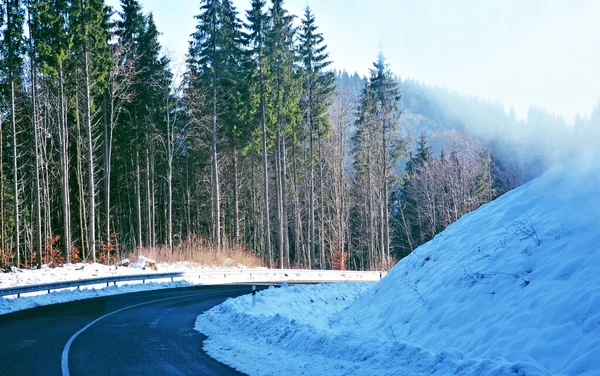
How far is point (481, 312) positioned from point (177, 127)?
33876mm

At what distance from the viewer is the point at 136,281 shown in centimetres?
2478

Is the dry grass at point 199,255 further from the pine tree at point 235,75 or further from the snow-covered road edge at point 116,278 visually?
the pine tree at point 235,75

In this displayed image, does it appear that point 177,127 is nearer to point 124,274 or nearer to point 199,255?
point 199,255

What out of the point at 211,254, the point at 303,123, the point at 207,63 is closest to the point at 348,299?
the point at 211,254

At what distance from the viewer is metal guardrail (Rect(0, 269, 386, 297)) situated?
64.2 ft

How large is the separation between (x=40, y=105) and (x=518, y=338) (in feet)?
129

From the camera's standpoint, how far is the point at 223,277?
28938 millimetres

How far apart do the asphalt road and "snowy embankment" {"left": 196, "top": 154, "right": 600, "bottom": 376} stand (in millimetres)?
699

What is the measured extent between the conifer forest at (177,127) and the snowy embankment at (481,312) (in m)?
19.7

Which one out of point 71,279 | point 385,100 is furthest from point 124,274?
point 385,100

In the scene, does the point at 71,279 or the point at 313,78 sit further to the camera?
the point at 313,78

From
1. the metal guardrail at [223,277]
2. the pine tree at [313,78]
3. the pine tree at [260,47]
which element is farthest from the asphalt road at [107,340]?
the pine tree at [313,78]

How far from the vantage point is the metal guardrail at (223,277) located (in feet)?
64.2

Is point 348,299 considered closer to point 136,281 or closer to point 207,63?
point 136,281
